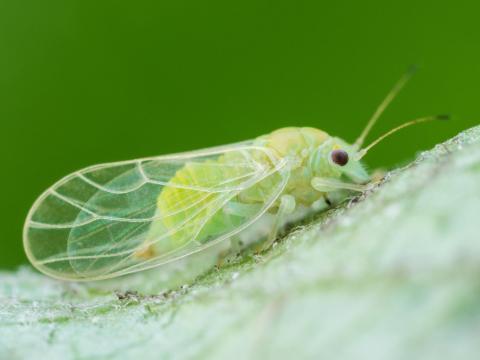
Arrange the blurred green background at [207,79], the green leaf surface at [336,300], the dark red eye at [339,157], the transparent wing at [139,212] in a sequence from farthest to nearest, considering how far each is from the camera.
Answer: the blurred green background at [207,79] < the dark red eye at [339,157] < the transparent wing at [139,212] < the green leaf surface at [336,300]

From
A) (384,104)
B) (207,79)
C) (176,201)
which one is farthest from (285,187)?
(207,79)

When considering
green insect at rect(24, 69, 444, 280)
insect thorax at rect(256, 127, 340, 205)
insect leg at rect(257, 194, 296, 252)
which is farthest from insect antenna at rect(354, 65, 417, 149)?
insect leg at rect(257, 194, 296, 252)

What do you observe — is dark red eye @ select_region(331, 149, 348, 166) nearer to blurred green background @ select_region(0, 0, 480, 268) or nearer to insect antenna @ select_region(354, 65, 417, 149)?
insect antenna @ select_region(354, 65, 417, 149)

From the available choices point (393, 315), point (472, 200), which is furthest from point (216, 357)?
point (472, 200)

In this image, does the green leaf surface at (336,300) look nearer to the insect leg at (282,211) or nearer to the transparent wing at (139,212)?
the insect leg at (282,211)

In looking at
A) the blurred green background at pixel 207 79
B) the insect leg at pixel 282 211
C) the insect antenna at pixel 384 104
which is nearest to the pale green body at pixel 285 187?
the insect leg at pixel 282 211
